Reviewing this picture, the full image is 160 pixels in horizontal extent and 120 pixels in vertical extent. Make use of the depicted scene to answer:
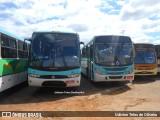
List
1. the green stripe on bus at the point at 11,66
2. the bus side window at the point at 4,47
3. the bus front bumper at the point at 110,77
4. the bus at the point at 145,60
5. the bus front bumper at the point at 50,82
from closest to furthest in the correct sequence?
the green stripe on bus at the point at 11,66
the bus side window at the point at 4,47
the bus front bumper at the point at 50,82
the bus front bumper at the point at 110,77
the bus at the point at 145,60

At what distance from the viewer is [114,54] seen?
17.6m

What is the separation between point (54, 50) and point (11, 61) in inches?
85.5

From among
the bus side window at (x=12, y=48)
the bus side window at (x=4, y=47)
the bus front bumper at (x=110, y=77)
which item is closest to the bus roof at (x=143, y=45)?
the bus front bumper at (x=110, y=77)

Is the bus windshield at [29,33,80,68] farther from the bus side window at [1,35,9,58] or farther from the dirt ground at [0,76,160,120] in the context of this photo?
the dirt ground at [0,76,160,120]

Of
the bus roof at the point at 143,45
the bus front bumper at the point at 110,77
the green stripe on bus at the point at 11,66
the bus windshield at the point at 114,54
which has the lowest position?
the bus front bumper at the point at 110,77

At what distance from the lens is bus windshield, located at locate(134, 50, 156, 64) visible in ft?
72.4

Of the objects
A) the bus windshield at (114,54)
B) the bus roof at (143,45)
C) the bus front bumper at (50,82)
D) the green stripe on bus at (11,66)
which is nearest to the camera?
the green stripe on bus at (11,66)

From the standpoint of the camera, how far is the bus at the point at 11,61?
13422 mm

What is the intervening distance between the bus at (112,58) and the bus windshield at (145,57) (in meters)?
4.46

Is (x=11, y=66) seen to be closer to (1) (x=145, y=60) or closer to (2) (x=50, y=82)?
(2) (x=50, y=82)

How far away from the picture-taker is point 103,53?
57.5ft

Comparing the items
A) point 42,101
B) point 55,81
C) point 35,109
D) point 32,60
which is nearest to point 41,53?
point 32,60

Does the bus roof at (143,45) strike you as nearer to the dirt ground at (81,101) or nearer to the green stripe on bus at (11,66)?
the dirt ground at (81,101)

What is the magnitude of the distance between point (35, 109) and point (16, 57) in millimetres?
5695
